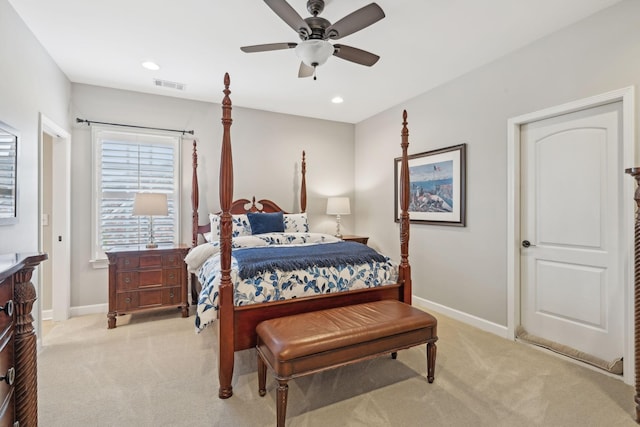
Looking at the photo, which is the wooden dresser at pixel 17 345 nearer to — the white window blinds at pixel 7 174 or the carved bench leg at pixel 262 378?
the carved bench leg at pixel 262 378

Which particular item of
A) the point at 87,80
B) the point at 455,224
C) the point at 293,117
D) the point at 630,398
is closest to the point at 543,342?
the point at 630,398

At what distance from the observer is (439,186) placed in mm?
3807

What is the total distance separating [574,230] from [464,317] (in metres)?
1.45

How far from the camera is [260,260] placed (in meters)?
2.45

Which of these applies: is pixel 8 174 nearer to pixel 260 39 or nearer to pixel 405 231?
pixel 260 39

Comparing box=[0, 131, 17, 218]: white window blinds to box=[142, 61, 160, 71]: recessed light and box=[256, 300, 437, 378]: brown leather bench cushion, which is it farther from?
box=[256, 300, 437, 378]: brown leather bench cushion

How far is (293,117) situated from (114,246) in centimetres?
303

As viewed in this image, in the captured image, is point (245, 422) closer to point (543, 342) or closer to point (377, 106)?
point (543, 342)

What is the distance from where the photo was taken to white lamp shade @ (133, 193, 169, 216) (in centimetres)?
350

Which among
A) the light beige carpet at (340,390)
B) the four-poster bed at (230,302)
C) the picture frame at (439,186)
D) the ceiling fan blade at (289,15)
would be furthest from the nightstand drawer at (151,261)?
the picture frame at (439,186)

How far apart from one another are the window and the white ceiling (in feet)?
2.15

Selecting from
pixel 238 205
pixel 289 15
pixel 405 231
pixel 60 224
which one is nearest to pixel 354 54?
pixel 289 15

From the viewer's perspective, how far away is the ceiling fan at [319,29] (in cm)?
195

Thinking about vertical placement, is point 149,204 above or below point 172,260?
above
